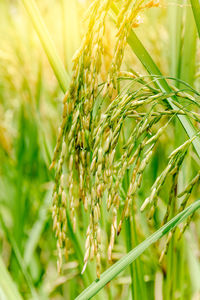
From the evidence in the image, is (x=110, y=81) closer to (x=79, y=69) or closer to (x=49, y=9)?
(x=79, y=69)

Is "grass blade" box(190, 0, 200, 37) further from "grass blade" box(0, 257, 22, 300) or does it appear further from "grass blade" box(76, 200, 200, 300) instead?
"grass blade" box(0, 257, 22, 300)

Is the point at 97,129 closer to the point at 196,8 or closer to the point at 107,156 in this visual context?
the point at 107,156

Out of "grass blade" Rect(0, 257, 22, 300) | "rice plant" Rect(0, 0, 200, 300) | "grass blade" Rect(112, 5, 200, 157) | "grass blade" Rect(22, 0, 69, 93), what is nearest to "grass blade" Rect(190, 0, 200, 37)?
"rice plant" Rect(0, 0, 200, 300)

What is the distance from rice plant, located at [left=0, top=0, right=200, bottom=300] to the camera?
24.8 inches

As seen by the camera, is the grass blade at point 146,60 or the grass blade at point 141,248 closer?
the grass blade at point 141,248

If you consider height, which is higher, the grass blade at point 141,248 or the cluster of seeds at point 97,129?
the cluster of seeds at point 97,129

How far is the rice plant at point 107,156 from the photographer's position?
631mm

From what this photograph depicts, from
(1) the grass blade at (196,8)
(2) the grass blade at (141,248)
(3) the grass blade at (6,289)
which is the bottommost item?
(3) the grass blade at (6,289)

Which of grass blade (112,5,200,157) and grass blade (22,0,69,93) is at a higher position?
grass blade (22,0,69,93)

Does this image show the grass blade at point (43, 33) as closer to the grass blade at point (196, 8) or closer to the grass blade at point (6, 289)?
the grass blade at point (196, 8)

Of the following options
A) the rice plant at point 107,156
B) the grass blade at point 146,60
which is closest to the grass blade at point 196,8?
the rice plant at point 107,156

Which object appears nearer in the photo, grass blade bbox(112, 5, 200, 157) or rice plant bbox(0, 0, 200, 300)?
rice plant bbox(0, 0, 200, 300)

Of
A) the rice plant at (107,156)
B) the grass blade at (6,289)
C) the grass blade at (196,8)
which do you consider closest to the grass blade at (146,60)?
the rice plant at (107,156)

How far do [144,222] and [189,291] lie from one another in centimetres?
26
